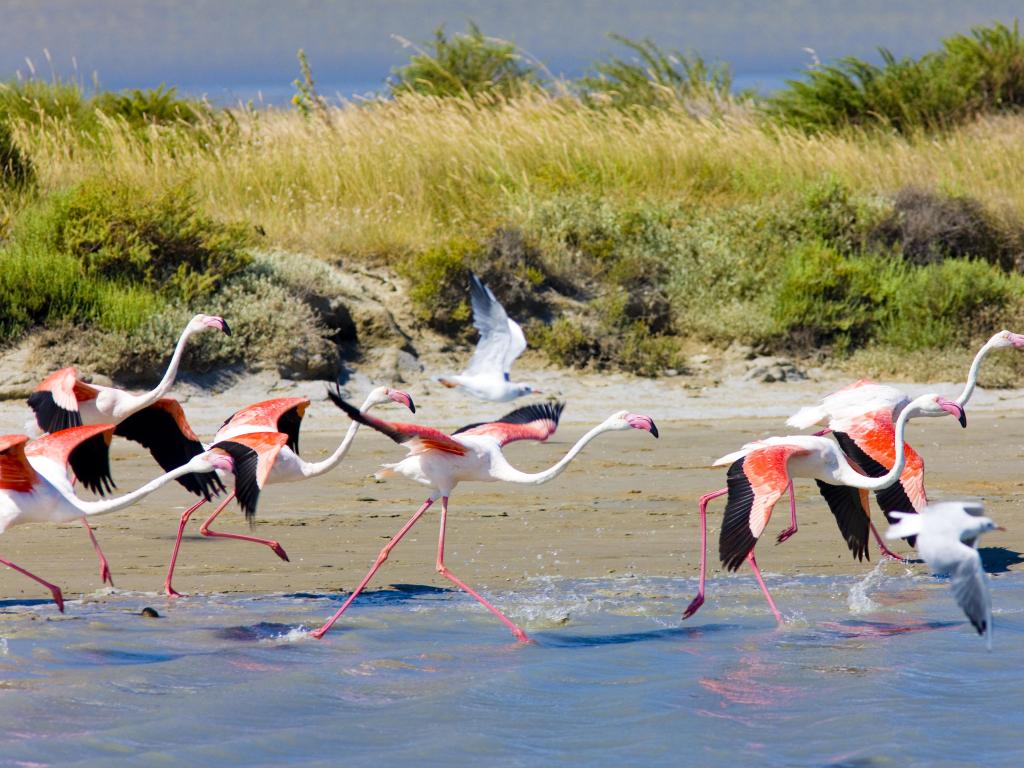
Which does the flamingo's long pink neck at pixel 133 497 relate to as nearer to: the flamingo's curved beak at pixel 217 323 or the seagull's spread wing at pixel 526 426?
the seagull's spread wing at pixel 526 426

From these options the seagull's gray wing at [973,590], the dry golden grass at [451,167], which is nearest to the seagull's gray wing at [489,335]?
the dry golden grass at [451,167]

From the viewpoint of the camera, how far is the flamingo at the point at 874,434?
274 inches

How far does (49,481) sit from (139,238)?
594cm

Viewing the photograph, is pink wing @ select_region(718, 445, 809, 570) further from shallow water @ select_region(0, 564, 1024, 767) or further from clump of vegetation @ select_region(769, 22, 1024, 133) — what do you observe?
clump of vegetation @ select_region(769, 22, 1024, 133)

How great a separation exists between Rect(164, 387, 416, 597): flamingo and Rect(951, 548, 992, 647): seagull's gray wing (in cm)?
262

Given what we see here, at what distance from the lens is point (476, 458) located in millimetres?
6789

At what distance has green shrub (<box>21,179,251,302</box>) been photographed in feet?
Answer: 38.6

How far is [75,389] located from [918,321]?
7.42 metres

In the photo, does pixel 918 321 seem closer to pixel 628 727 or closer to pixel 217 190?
pixel 217 190

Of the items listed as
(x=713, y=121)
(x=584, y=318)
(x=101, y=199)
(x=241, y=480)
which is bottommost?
(x=241, y=480)

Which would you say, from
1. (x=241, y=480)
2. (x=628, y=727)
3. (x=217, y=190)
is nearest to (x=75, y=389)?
(x=241, y=480)

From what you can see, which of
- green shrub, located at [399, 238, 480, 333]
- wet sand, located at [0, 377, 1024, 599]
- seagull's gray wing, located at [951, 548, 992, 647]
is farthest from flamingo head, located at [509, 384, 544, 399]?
seagull's gray wing, located at [951, 548, 992, 647]

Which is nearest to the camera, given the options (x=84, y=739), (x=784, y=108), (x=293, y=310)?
(x=84, y=739)

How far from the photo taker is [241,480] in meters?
6.16
